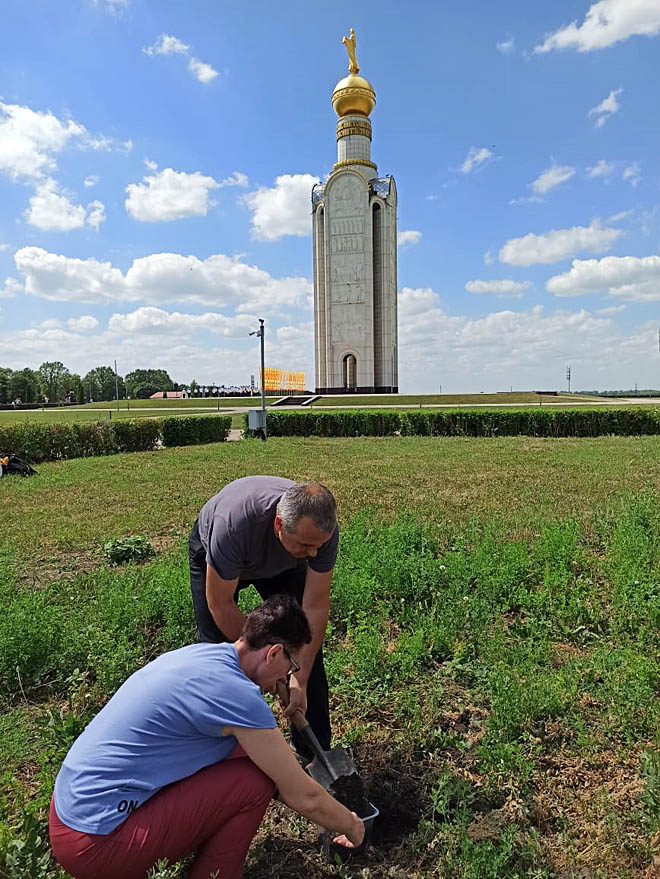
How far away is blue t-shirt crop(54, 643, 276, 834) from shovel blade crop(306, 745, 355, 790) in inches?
34.4

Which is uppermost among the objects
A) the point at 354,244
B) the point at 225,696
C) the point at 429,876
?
the point at 354,244

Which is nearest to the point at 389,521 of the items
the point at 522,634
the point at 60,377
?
the point at 522,634

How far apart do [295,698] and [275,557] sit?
0.59m

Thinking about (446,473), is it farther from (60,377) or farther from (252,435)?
(60,377)

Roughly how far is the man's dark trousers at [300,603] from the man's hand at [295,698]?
1.01 feet

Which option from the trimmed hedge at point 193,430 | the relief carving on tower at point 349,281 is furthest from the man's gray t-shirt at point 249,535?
the relief carving on tower at point 349,281

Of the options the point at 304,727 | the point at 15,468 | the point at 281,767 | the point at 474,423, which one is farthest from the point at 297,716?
the point at 474,423

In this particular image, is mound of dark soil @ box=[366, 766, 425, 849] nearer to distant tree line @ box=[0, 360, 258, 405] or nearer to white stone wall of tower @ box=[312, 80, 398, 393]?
white stone wall of tower @ box=[312, 80, 398, 393]

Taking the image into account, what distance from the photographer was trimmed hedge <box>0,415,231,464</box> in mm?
14680

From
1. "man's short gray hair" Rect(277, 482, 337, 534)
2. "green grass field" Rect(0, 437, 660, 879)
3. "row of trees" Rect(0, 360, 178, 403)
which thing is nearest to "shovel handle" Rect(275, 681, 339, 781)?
"green grass field" Rect(0, 437, 660, 879)

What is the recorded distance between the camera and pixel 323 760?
262 cm

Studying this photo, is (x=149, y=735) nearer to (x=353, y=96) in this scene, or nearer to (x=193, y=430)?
(x=193, y=430)

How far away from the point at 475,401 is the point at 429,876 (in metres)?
34.8

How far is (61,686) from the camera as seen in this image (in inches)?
144
